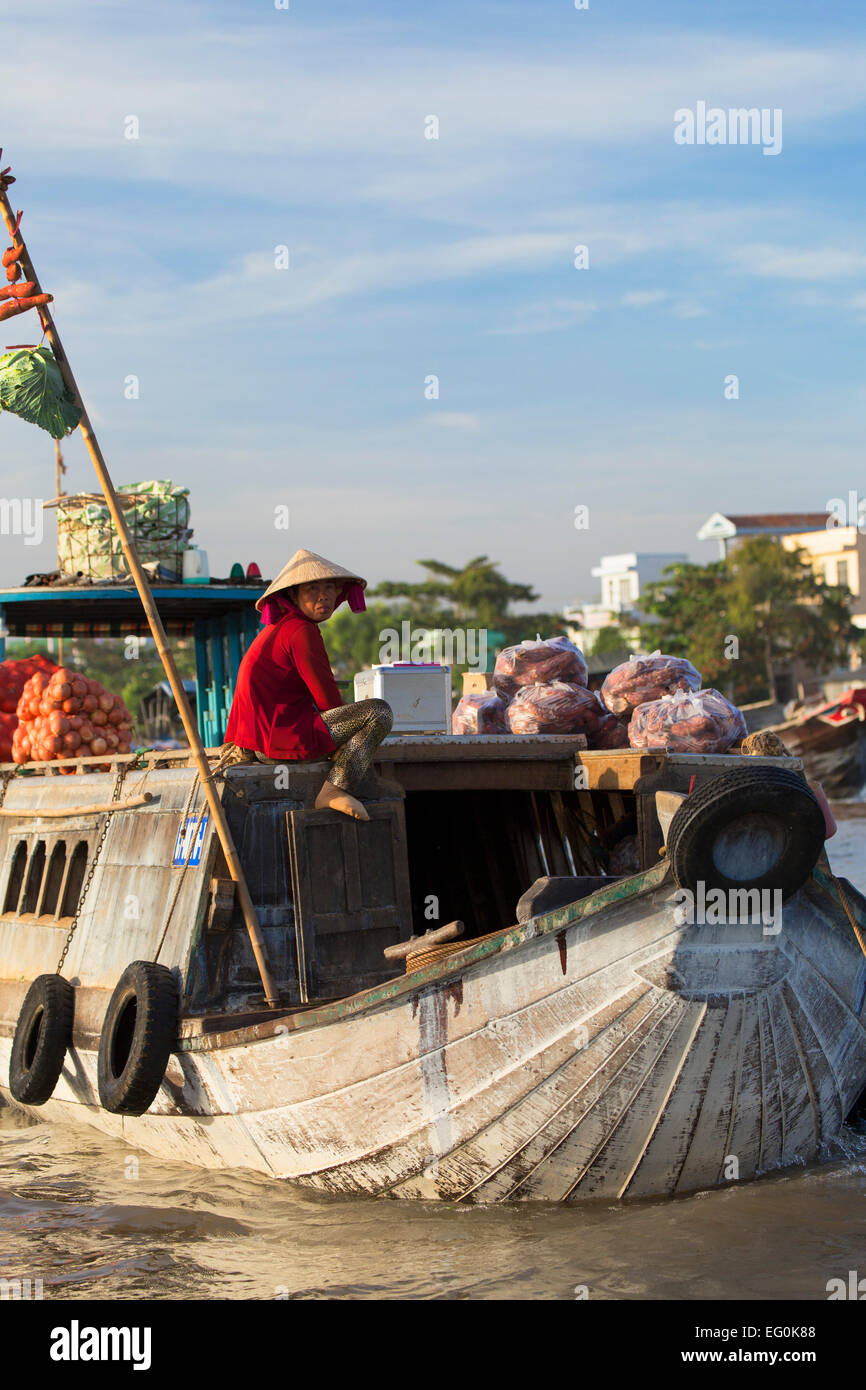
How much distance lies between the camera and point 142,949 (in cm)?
647

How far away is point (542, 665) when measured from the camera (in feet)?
24.5

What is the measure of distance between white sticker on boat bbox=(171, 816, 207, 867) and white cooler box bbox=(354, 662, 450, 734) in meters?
1.63

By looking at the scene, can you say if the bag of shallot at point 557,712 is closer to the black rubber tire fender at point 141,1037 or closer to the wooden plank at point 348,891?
the wooden plank at point 348,891

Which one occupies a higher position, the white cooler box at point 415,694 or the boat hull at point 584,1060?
the white cooler box at point 415,694

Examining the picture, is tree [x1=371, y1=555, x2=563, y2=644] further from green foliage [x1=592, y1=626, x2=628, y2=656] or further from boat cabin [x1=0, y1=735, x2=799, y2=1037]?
boat cabin [x1=0, y1=735, x2=799, y2=1037]

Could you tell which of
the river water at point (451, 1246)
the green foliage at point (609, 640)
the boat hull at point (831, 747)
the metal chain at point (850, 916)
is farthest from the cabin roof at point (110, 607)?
the green foliage at point (609, 640)

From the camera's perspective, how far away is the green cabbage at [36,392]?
6344 mm

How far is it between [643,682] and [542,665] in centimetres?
58

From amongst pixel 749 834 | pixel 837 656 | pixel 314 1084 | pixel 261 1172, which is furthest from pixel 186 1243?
pixel 837 656

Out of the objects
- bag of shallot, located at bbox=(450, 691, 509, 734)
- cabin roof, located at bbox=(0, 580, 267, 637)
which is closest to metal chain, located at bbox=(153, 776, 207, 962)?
bag of shallot, located at bbox=(450, 691, 509, 734)

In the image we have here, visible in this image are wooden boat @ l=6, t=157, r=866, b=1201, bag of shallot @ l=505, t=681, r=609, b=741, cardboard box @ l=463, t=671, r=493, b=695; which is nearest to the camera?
wooden boat @ l=6, t=157, r=866, b=1201

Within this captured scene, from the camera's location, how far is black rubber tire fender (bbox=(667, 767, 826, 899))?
14.6 feet

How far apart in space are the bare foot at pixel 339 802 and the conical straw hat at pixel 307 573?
843 mm
